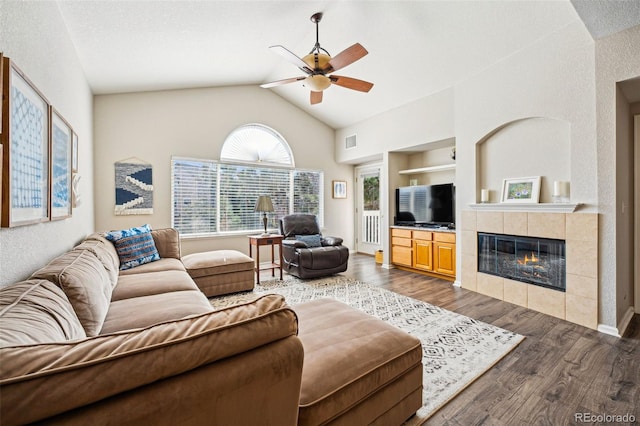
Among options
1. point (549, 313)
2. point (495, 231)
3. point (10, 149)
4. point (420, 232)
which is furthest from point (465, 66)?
point (10, 149)

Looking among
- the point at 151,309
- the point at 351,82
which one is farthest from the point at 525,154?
the point at 151,309

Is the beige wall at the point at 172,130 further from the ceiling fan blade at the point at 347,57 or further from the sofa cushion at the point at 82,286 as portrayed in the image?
the sofa cushion at the point at 82,286

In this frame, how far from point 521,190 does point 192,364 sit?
380cm

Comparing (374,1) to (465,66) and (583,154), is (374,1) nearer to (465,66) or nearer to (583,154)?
(465,66)

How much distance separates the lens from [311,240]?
4.70m

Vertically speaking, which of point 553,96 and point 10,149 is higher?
point 553,96

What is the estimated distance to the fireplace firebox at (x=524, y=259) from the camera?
2.97 metres

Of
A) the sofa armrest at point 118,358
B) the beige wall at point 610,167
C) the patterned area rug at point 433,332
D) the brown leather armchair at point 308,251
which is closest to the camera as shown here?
the sofa armrest at point 118,358

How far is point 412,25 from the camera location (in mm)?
3289

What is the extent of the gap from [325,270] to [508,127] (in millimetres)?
3109

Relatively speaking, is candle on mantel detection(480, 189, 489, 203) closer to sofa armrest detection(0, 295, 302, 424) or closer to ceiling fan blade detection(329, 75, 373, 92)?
ceiling fan blade detection(329, 75, 373, 92)

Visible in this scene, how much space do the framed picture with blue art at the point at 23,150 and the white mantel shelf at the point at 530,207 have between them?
13.8ft

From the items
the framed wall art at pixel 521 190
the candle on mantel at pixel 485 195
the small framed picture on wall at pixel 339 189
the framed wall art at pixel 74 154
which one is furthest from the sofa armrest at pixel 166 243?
the framed wall art at pixel 521 190

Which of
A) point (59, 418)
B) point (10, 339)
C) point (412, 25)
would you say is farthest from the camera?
point (412, 25)
